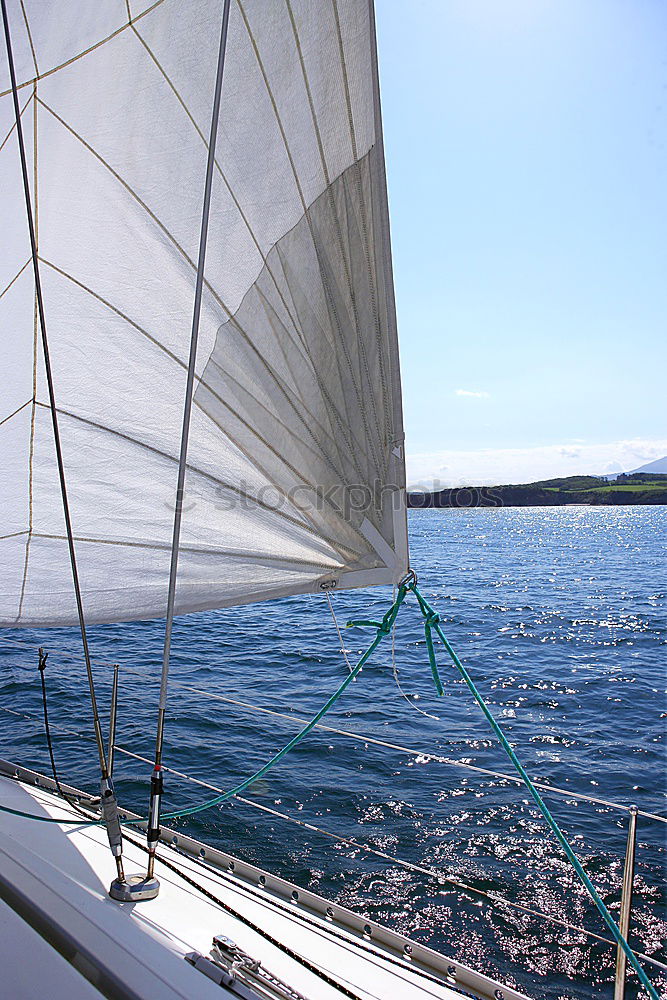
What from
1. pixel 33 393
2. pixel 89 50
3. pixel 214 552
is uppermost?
pixel 89 50

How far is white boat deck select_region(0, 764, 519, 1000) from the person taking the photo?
1571 mm

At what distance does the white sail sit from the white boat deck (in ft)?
Result: 2.73

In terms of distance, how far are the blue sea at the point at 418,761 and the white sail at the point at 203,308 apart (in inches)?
43.7

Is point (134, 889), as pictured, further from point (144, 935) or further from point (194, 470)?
point (194, 470)

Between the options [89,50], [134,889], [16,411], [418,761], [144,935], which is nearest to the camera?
[144,935]

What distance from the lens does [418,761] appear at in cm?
688

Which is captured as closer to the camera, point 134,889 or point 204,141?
point 134,889

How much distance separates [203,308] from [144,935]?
5.91 feet

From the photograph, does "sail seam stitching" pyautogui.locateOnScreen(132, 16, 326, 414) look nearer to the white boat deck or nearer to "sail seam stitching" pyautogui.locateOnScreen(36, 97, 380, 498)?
"sail seam stitching" pyautogui.locateOnScreen(36, 97, 380, 498)

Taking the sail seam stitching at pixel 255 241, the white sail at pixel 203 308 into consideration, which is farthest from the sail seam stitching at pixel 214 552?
the sail seam stitching at pixel 255 241

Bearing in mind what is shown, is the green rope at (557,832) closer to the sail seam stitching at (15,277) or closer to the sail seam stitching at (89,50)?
the sail seam stitching at (15,277)

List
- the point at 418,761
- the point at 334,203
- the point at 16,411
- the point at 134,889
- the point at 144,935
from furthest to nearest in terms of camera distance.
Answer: the point at 418,761, the point at 16,411, the point at 334,203, the point at 134,889, the point at 144,935

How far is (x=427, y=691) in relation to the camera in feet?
31.4

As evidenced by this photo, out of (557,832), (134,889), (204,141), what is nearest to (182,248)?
(204,141)
